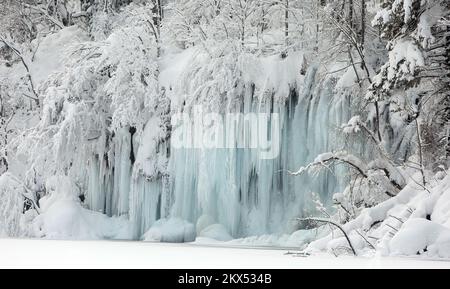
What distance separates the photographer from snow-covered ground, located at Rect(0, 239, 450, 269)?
6008 millimetres

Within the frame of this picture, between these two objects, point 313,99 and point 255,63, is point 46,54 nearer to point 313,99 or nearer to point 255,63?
point 255,63

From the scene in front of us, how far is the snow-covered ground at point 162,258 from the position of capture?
19.7 ft

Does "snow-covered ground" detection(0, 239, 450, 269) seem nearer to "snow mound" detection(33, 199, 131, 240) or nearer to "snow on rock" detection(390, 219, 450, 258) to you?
"snow on rock" detection(390, 219, 450, 258)

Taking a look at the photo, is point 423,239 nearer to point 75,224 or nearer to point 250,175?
point 250,175

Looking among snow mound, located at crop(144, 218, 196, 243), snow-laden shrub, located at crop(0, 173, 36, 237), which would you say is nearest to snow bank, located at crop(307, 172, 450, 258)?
snow mound, located at crop(144, 218, 196, 243)

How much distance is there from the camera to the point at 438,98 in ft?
24.6

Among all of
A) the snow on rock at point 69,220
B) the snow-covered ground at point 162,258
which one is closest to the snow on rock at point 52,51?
the snow on rock at point 69,220

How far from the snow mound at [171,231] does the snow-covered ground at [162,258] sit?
0.40 metres

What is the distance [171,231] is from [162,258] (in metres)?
2.44

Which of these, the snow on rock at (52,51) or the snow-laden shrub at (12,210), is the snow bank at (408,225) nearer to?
the snow-laden shrub at (12,210)

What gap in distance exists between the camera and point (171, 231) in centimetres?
924

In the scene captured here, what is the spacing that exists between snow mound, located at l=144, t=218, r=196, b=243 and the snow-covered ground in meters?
0.40

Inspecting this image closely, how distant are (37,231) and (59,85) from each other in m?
2.01
